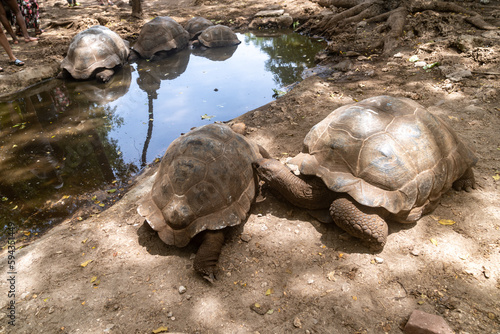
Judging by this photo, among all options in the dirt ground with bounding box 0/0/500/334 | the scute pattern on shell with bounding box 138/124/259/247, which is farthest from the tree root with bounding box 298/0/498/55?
the scute pattern on shell with bounding box 138/124/259/247

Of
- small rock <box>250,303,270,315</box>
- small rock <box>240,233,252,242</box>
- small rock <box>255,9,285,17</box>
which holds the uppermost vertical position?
small rock <box>255,9,285,17</box>

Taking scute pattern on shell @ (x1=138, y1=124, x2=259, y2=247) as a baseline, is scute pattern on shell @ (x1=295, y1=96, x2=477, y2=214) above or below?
above

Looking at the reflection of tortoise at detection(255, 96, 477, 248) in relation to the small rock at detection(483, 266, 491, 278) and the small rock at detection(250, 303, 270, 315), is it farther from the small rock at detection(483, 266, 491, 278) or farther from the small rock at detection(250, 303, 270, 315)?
the small rock at detection(250, 303, 270, 315)

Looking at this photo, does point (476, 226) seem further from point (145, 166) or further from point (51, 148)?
point (51, 148)

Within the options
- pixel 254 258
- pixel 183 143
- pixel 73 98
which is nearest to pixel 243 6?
pixel 73 98

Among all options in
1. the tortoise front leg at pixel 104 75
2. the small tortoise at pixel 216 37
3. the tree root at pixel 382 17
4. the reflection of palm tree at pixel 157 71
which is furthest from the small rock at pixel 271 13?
the tortoise front leg at pixel 104 75

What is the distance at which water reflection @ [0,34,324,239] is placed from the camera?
4691 mm

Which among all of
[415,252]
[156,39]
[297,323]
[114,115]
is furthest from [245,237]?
[156,39]

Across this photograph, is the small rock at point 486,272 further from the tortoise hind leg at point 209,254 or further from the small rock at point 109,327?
the small rock at point 109,327

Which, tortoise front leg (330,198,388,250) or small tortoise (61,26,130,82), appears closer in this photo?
tortoise front leg (330,198,388,250)

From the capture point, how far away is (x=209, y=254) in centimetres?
286

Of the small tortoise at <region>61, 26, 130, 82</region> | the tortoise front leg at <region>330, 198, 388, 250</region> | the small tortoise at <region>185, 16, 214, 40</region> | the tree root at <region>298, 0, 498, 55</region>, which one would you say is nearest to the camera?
the tortoise front leg at <region>330, 198, 388, 250</region>

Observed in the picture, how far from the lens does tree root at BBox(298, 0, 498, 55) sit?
7531mm

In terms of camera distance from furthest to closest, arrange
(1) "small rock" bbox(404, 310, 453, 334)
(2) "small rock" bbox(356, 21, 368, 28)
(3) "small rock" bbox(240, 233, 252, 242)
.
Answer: (2) "small rock" bbox(356, 21, 368, 28) → (3) "small rock" bbox(240, 233, 252, 242) → (1) "small rock" bbox(404, 310, 453, 334)
